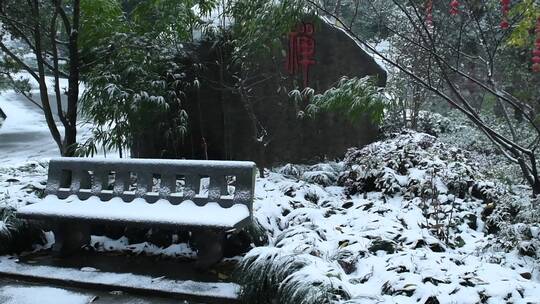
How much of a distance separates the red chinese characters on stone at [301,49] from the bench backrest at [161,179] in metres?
3.42

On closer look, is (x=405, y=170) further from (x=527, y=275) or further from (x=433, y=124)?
(x=433, y=124)

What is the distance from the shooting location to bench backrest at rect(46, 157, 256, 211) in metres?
4.10

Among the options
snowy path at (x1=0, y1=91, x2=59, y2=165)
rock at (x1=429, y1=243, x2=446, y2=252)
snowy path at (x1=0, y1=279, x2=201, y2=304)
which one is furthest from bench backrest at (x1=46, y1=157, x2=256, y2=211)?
snowy path at (x1=0, y1=91, x2=59, y2=165)

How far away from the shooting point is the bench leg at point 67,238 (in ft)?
14.3

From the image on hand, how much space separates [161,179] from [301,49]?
13.0 feet

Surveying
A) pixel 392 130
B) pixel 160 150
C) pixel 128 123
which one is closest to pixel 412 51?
pixel 392 130

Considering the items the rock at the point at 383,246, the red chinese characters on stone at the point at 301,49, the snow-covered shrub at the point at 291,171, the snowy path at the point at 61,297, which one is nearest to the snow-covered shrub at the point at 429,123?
the red chinese characters on stone at the point at 301,49

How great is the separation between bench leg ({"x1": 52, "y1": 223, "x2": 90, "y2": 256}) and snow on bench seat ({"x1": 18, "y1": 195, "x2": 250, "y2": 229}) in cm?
22

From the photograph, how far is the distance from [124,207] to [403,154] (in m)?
3.37

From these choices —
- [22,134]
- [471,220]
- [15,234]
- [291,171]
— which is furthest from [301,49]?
[22,134]

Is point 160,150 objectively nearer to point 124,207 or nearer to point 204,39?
point 204,39

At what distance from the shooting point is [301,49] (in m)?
7.57

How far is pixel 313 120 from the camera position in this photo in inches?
304

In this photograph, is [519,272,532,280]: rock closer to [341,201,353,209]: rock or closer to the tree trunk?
[341,201,353,209]: rock
